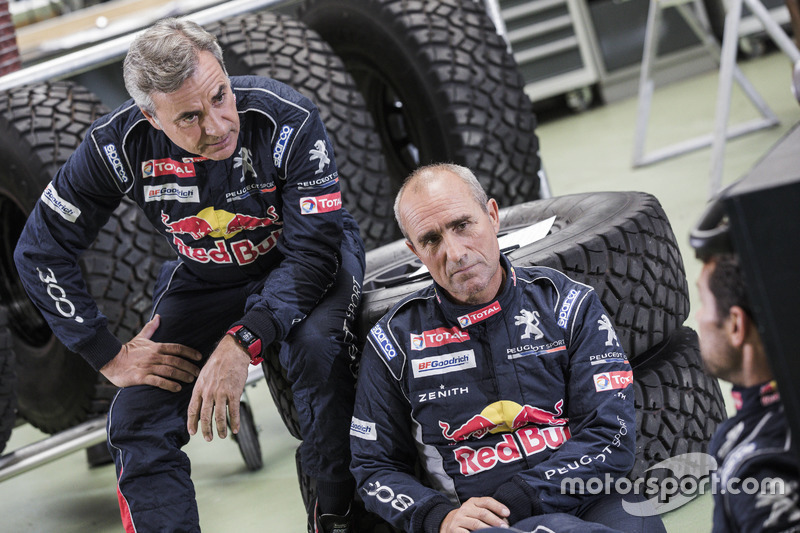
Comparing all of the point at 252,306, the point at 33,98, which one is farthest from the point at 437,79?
the point at 252,306

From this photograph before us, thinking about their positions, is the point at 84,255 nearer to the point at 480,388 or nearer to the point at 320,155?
the point at 320,155

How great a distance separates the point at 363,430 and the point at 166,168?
810 mm

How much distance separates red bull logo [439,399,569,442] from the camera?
1.74m

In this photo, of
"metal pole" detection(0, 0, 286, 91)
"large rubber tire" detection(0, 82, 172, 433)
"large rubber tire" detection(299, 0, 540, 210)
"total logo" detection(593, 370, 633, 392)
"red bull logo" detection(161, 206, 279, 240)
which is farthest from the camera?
"large rubber tire" detection(299, 0, 540, 210)

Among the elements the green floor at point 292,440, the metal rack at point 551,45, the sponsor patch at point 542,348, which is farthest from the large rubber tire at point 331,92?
the metal rack at point 551,45

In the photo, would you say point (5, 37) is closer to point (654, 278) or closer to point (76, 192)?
point (76, 192)

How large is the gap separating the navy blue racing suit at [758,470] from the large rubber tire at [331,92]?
228cm

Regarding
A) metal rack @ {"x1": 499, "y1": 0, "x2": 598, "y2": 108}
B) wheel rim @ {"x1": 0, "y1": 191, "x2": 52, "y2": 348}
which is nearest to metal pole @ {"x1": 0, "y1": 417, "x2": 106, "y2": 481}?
wheel rim @ {"x1": 0, "y1": 191, "x2": 52, "y2": 348}

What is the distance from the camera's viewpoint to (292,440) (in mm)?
3164

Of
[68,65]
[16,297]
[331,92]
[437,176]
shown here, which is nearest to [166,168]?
[437,176]

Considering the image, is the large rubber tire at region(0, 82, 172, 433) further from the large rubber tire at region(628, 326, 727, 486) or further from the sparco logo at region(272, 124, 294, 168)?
the large rubber tire at region(628, 326, 727, 486)

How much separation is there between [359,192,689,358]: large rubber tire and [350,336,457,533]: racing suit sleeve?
26cm

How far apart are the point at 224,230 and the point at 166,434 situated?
0.49 meters

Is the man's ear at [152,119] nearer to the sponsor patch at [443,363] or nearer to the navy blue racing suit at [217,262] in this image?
the navy blue racing suit at [217,262]
